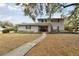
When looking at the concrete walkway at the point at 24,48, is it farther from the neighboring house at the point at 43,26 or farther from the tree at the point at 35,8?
the tree at the point at 35,8

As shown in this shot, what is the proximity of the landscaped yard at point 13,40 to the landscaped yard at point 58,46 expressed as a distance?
215mm

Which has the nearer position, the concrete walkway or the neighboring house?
the concrete walkway

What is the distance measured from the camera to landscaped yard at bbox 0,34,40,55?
3799 millimetres

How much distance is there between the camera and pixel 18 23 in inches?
152

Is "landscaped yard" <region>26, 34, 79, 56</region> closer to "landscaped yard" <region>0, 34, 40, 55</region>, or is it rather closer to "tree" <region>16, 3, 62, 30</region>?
"landscaped yard" <region>0, 34, 40, 55</region>

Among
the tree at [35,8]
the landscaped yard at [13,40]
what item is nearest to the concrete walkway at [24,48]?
the landscaped yard at [13,40]

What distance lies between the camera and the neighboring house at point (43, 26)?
3.84 metres

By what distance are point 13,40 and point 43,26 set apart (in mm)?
577

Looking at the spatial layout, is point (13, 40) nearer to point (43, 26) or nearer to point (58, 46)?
point (43, 26)

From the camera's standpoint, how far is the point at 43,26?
12.6 ft

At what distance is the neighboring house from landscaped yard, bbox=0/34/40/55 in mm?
119

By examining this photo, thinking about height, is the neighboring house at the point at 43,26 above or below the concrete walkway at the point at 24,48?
above

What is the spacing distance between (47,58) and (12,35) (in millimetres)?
771

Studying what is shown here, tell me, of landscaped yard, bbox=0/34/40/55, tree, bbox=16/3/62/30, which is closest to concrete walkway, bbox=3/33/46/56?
landscaped yard, bbox=0/34/40/55
